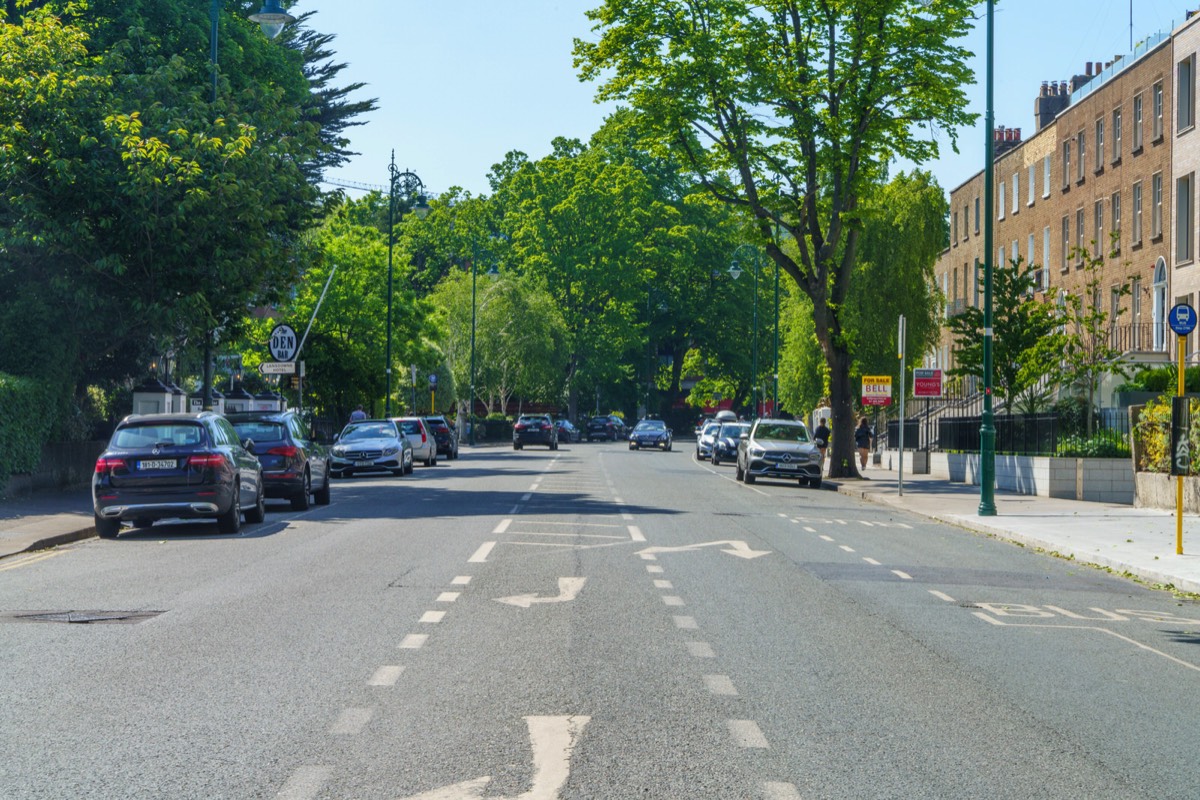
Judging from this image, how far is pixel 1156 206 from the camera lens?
46312mm

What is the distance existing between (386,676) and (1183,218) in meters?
40.3

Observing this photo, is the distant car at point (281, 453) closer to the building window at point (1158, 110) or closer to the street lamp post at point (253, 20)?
the street lamp post at point (253, 20)

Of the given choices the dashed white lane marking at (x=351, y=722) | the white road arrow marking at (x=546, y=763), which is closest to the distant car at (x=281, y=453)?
the dashed white lane marking at (x=351, y=722)

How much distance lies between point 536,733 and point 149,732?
181 centimetres

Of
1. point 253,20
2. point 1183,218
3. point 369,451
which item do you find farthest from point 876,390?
point 253,20

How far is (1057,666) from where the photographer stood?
984 cm

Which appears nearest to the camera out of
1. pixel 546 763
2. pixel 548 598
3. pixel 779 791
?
pixel 779 791

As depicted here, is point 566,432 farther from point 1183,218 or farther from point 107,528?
point 107,528

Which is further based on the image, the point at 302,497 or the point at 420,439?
the point at 420,439

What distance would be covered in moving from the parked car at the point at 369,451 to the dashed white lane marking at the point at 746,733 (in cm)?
3349

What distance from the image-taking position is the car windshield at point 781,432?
39906mm

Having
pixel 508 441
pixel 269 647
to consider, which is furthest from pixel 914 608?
pixel 508 441

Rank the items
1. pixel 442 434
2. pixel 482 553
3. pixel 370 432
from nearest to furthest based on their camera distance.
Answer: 1. pixel 482 553
2. pixel 370 432
3. pixel 442 434

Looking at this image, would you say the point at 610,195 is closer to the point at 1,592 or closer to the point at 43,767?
the point at 1,592
